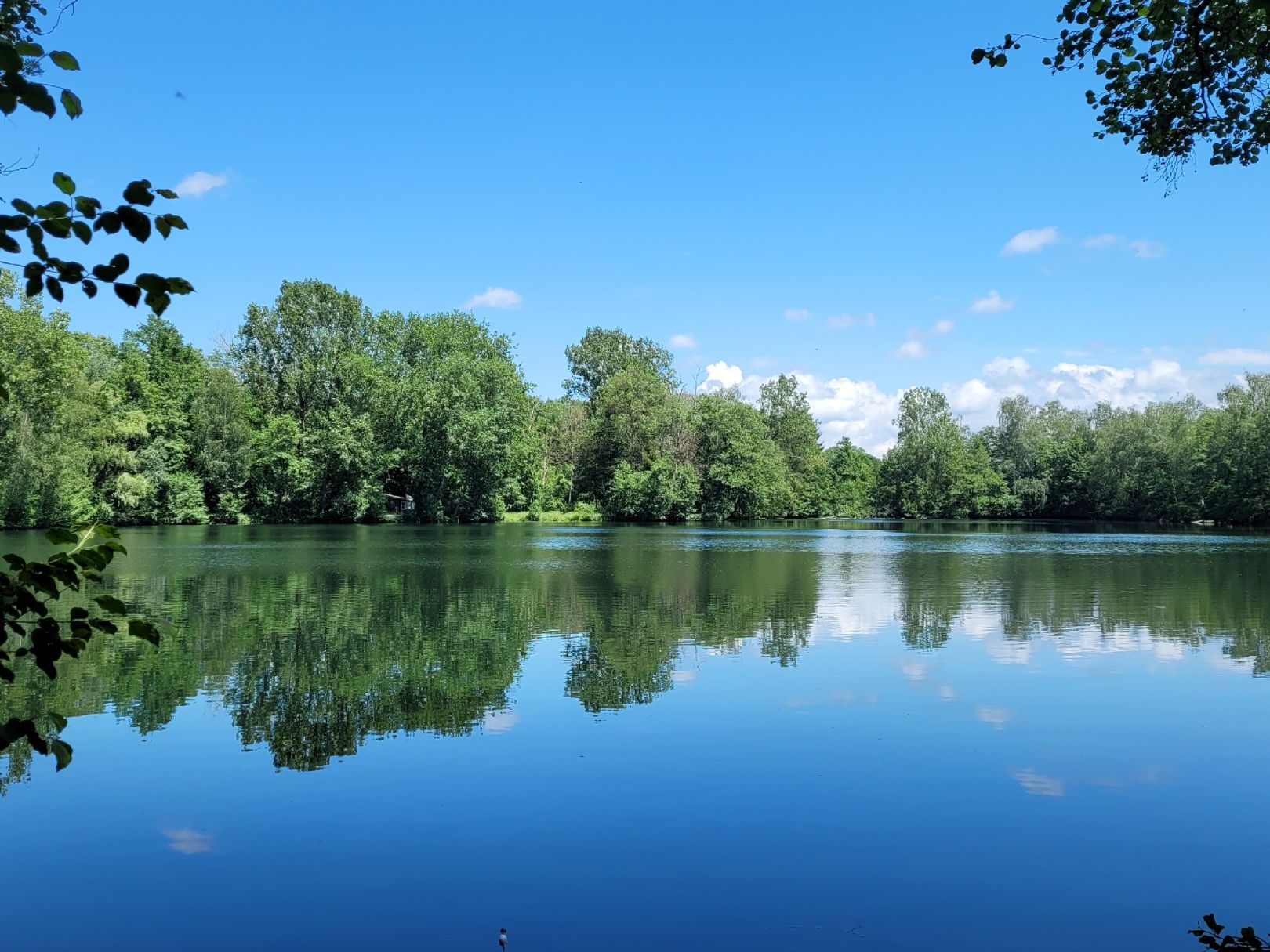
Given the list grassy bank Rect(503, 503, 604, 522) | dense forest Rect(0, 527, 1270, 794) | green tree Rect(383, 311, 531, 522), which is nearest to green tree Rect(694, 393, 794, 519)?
grassy bank Rect(503, 503, 604, 522)

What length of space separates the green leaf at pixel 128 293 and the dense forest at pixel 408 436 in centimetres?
5059

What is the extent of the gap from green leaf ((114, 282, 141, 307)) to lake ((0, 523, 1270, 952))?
9.15ft

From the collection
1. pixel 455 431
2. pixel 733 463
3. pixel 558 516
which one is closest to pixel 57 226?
pixel 455 431

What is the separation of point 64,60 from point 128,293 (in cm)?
68

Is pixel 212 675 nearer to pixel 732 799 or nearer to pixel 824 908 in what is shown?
pixel 732 799

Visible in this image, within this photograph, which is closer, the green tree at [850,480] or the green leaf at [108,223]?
the green leaf at [108,223]

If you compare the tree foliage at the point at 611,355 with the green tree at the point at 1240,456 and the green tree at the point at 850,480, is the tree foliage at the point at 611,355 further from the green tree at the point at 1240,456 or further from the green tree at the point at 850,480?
the green tree at the point at 1240,456

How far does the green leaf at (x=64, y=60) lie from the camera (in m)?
2.77

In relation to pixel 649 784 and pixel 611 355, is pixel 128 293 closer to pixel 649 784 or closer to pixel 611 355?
pixel 649 784

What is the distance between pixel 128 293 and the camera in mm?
2812

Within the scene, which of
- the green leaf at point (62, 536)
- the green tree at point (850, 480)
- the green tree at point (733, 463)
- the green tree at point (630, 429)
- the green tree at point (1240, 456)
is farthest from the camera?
the green tree at point (850, 480)

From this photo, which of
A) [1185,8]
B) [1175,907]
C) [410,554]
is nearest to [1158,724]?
[1175,907]

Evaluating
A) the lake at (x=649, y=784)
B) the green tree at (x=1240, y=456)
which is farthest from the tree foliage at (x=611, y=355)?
the lake at (x=649, y=784)

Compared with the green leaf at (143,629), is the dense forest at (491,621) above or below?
below
